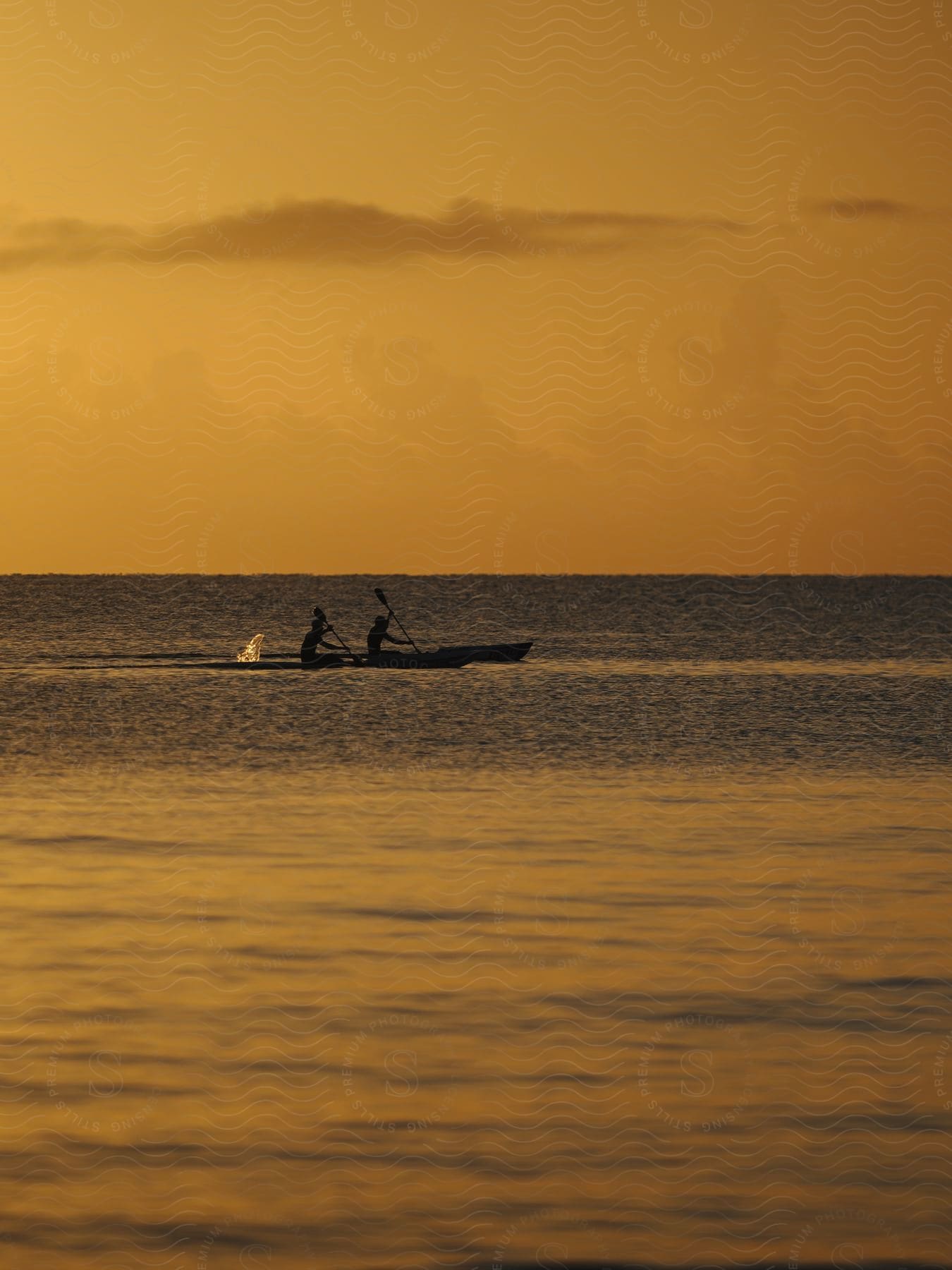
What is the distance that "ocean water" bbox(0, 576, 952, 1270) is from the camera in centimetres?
820

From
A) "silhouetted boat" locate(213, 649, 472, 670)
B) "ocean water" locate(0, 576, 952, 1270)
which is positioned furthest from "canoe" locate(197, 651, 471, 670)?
"ocean water" locate(0, 576, 952, 1270)

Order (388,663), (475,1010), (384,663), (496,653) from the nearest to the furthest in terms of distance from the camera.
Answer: (475,1010), (384,663), (388,663), (496,653)

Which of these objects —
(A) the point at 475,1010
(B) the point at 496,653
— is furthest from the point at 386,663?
(A) the point at 475,1010

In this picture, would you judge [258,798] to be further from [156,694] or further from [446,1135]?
[156,694]

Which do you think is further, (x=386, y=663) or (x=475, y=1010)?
(x=386, y=663)

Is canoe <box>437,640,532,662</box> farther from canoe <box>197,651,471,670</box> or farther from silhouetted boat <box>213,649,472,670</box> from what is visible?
canoe <box>197,651,471,670</box>

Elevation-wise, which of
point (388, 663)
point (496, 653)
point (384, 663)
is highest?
point (496, 653)

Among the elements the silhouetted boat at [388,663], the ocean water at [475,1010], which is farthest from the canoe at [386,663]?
the ocean water at [475,1010]

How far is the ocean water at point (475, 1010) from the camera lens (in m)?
8.20

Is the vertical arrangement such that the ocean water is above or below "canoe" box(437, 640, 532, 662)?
below

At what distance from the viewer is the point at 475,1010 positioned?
463 inches

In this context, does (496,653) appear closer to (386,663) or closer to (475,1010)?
(386,663)

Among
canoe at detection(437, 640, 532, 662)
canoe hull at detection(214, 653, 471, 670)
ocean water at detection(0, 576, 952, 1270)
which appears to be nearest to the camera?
ocean water at detection(0, 576, 952, 1270)

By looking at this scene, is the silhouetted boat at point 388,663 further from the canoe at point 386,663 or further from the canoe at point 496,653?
the canoe at point 496,653
